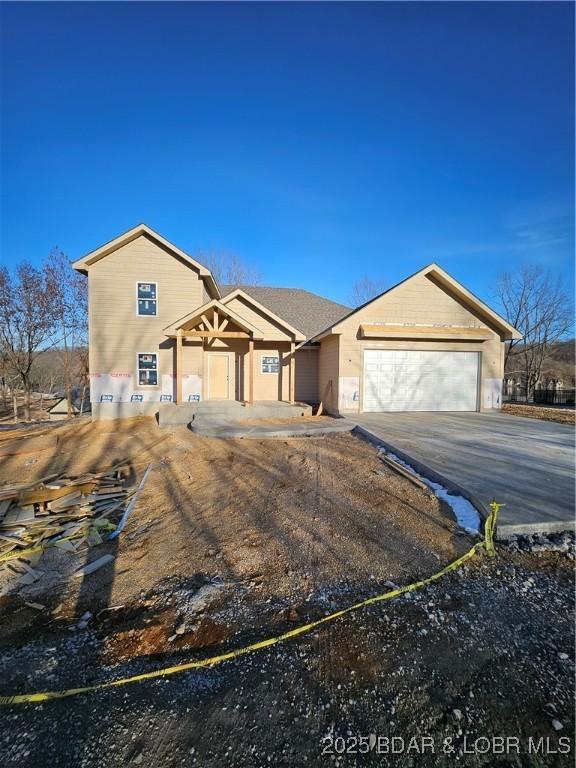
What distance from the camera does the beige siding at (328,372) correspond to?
44.6 feet

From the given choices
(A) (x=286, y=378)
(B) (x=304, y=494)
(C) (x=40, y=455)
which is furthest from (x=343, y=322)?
(C) (x=40, y=455)

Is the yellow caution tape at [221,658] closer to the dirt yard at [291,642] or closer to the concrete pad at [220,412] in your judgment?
the dirt yard at [291,642]

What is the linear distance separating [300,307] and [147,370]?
10157mm

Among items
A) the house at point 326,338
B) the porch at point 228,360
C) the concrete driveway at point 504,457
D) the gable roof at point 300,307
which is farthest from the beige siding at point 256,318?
the concrete driveway at point 504,457

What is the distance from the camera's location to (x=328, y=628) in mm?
2818

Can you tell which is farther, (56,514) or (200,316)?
(200,316)

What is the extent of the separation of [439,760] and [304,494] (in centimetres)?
394

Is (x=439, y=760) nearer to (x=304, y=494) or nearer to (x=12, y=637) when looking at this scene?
(x=12, y=637)

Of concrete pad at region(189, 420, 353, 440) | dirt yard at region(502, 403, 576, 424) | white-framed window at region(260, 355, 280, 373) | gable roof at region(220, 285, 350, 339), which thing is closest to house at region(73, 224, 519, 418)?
dirt yard at region(502, 403, 576, 424)

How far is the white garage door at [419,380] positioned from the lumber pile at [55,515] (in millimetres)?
9728

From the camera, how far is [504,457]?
707cm

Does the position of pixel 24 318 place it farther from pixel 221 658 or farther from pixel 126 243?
pixel 221 658

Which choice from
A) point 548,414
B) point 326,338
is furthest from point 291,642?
point 548,414

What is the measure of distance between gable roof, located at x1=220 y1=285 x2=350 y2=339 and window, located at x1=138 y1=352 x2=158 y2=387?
20.5ft
